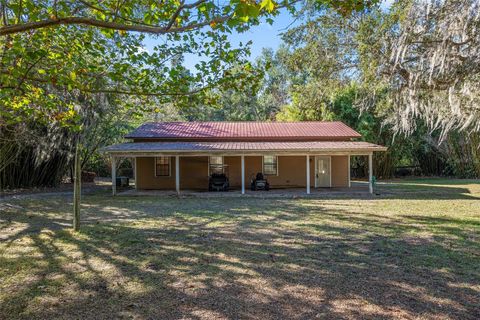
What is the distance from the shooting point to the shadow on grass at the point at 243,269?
379 cm

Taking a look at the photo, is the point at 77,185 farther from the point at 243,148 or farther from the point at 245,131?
the point at 245,131

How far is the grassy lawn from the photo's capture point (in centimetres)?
379

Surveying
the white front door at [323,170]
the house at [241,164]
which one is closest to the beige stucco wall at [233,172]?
the house at [241,164]

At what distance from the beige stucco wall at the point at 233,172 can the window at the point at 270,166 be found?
0.67 feet

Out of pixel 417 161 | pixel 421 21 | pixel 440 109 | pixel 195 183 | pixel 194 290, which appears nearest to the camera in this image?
pixel 194 290

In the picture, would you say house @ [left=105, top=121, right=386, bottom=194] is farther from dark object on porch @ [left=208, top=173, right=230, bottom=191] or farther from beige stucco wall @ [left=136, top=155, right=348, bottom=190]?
dark object on porch @ [left=208, top=173, right=230, bottom=191]

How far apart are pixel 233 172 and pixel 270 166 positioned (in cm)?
190

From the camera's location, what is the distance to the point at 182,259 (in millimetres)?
5582

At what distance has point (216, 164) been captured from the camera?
58.4 ft

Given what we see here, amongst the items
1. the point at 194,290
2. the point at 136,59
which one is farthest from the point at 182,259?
the point at 136,59

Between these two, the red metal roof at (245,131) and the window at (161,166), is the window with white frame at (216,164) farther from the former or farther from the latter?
the window at (161,166)

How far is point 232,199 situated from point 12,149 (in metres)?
10.2

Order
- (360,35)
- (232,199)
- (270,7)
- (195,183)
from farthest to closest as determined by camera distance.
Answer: (195,183) < (232,199) < (360,35) < (270,7)

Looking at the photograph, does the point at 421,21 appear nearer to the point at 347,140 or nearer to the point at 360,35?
the point at 360,35
